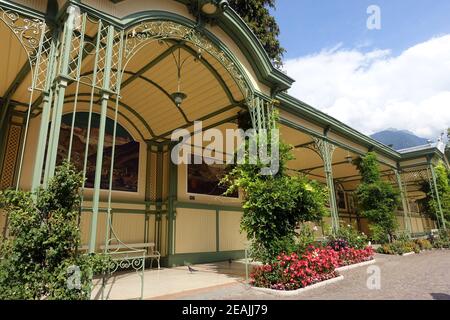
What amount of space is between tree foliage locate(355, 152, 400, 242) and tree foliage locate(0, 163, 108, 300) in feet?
41.7

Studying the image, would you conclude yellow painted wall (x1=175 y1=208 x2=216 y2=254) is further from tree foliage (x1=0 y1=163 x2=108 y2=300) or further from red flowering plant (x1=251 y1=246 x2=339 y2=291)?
tree foliage (x1=0 y1=163 x2=108 y2=300)

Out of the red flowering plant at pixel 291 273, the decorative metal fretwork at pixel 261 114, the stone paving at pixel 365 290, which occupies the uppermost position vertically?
the decorative metal fretwork at pixel 261 114

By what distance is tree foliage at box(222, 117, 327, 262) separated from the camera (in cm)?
673

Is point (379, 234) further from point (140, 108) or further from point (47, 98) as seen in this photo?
point (47, 98)

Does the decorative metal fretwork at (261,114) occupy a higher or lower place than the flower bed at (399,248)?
higher

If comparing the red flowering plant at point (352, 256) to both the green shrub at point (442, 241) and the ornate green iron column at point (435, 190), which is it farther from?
the ornate green iron column at point (435, 190)

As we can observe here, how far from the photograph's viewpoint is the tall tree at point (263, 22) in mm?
16812

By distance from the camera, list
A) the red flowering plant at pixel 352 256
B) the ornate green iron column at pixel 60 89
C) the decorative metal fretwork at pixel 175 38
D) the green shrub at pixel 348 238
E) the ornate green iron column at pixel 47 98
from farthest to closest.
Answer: the green shrub at pixel 348 238 → the red flowering plant at pixel 352 256 → the decorative metal fretwork at pixel 175 38 → the ornate green iron column at pixel 47 98 → the ornate green iron column at pixel 60 89

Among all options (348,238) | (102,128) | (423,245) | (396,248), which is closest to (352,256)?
(348,238)

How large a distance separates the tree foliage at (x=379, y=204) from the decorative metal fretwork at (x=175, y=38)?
29.1ft

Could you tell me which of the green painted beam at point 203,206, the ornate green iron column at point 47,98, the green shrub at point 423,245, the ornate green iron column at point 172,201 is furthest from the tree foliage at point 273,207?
the green shrub at point 423,245

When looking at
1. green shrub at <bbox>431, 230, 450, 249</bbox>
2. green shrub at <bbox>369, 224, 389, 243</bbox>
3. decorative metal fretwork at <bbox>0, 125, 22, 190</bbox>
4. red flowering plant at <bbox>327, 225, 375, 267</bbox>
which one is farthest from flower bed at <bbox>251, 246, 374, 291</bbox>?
green shrub at <bbox>431, 230, 450, 249</bbox>

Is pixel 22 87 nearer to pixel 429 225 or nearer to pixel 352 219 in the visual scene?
pixel 352 219
